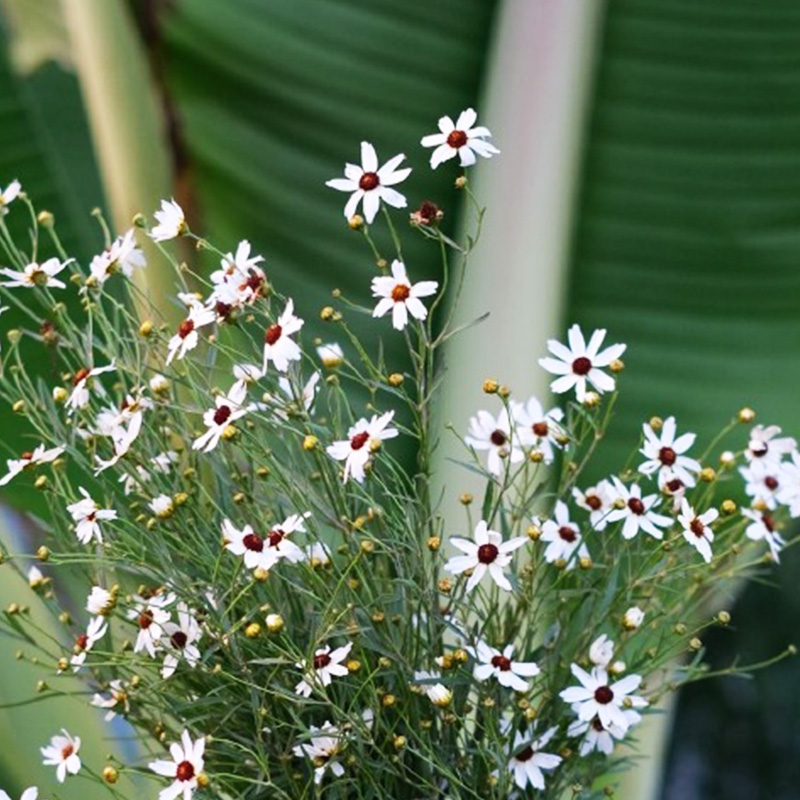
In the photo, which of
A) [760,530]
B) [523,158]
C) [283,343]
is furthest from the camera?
[523,158]

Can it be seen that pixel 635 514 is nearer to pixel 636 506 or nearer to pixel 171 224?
pixel 636 506

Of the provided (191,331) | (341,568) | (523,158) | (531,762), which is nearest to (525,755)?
(531,762)

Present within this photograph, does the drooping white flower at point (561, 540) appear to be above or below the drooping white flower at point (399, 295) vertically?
below

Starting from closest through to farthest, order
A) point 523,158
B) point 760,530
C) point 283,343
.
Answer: point 283,343 → point 760,530 → point 523,158

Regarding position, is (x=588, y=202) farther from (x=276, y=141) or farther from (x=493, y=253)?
(x=276, y=141)

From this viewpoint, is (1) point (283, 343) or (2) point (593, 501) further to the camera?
(2) point (593, 501)

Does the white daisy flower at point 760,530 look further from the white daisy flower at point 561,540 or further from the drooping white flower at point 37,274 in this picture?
the drooping white flower at point 37,274

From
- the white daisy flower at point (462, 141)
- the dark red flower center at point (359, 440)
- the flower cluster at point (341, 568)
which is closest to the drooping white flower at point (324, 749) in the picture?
A: the flower cluster at point (341, 568)

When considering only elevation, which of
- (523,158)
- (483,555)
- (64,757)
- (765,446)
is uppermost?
(523,158)

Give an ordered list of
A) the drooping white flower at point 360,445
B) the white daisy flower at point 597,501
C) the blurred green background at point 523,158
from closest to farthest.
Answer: the drooping white flower at point 360,445 < the white daisy flower at point 597,501 < the blurred green background at point 523,158
